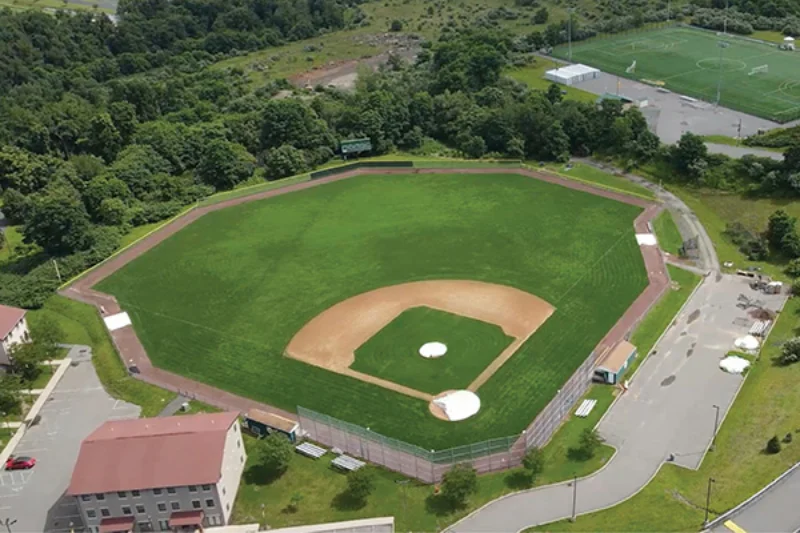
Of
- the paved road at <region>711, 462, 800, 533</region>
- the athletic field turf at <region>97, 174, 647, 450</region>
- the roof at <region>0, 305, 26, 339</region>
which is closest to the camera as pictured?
the paved road at <region>711, 462, 800, 533</region>

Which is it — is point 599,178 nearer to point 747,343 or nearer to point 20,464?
point 747,343

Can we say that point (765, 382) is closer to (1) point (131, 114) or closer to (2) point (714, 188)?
(2) point (714, 188)

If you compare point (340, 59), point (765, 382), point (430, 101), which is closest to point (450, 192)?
point (430, 101)

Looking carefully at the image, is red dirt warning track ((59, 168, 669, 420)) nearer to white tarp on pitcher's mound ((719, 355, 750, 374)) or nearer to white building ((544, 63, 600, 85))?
white tarp on pitcher's mound ((719, 355, 750, 374))

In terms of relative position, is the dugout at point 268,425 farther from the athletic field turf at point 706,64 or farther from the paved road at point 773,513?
→ the athletic field turf at point 706,64

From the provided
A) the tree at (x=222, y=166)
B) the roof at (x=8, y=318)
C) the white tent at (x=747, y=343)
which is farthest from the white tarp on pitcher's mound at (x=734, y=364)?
the tree at (x=222, y=166)

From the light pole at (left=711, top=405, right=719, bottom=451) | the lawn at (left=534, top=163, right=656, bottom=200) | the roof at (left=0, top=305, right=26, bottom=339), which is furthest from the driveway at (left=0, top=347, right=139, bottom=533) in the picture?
the lawn at (left=534, top=163, right=656, bottom=200)
